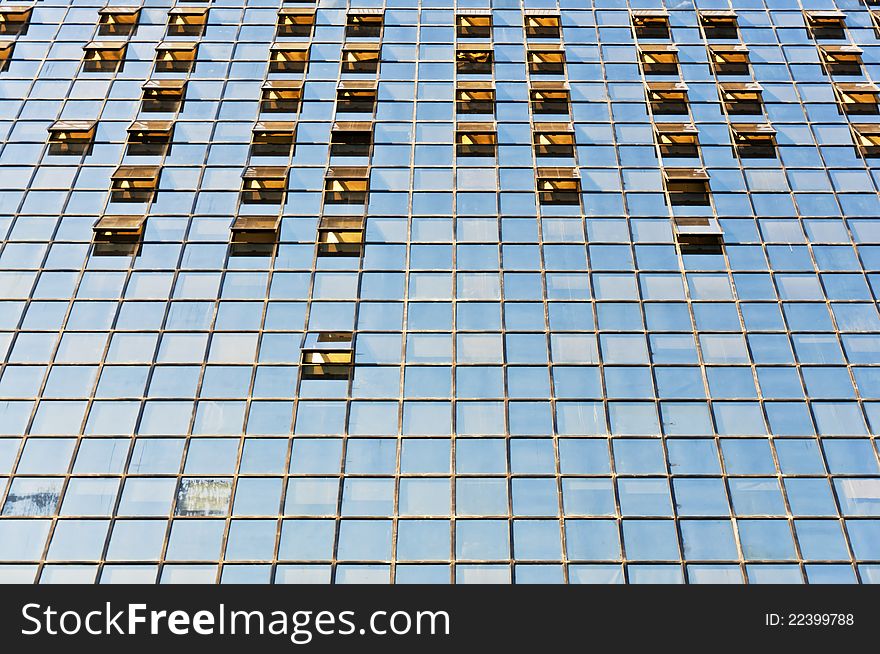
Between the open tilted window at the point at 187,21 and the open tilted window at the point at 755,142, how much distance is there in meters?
26.0

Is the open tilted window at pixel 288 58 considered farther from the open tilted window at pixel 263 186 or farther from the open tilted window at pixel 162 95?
the open tilted window at pixel 263 186

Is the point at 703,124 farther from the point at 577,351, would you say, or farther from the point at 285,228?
the point at 285,228

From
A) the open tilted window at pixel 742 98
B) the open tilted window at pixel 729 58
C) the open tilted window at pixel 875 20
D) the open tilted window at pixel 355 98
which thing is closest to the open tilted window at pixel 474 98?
the open tilted window at pixel 355 98

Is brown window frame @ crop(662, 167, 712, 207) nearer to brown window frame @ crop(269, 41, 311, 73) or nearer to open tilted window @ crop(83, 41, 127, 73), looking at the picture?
brown window frame @ crop(269, 41, 311, 73)

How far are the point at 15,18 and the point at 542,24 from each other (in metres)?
26.0

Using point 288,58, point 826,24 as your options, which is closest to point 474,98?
point 288,58

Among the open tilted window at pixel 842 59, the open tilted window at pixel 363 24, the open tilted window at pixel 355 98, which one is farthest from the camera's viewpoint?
the open tilted window at pixel 363 24

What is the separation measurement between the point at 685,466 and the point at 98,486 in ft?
63.3

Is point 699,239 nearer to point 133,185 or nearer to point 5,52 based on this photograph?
point 133,185

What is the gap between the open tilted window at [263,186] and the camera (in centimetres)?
3931

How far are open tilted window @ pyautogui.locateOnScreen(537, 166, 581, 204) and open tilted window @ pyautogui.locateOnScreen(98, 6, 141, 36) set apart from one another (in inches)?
876

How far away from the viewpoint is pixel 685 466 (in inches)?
1243

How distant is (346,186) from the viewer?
3978 centimetres

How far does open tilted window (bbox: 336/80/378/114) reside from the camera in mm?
43281
